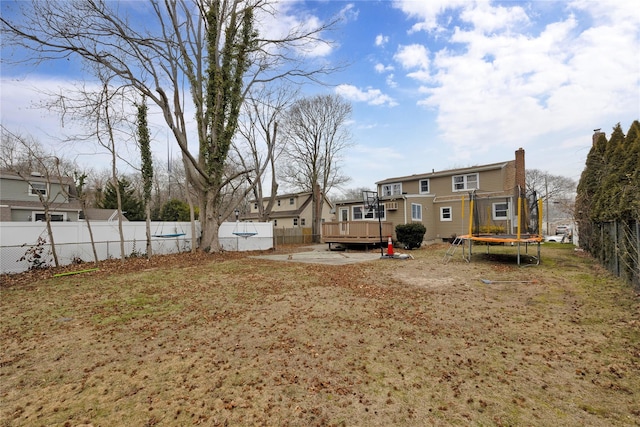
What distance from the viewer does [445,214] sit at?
21.8 meters

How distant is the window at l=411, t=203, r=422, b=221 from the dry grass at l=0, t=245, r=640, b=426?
13.3 m

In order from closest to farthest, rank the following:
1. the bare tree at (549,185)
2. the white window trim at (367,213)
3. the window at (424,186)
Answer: the white window trim at (367,213), the window at (424,186), the bare tree at (549,185)

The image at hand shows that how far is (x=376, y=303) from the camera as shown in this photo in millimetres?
5980

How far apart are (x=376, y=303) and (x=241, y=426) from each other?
3977 mm

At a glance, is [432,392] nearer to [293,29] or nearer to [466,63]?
[466,63]

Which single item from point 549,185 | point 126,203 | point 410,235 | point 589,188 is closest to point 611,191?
point 589,188

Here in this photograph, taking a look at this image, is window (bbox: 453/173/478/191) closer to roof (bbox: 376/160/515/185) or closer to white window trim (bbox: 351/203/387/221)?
roof (bbox: 376/160/515/185)

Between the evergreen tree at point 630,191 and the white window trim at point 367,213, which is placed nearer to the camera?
the evergreen tree at point 630,191

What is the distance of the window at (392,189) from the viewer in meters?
25.7

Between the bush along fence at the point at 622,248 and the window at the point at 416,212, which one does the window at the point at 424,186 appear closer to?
the window at the point at 416,212

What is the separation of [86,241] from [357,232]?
41.8 feet

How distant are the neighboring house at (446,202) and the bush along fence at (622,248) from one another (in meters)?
9.72

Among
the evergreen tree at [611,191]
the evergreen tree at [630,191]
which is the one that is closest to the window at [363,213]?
the evergreen tree at [611,191]

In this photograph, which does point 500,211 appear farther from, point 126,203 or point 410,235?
point 126,203
